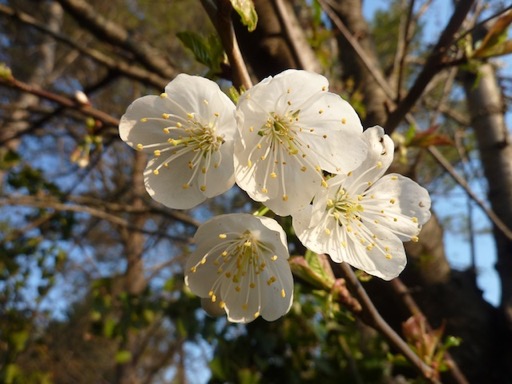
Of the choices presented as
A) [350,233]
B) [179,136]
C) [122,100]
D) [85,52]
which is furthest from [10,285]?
[122,100]

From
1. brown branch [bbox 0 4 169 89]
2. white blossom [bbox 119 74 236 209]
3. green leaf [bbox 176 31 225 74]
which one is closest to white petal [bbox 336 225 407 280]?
white blossom [bbox 119 74 236 209]

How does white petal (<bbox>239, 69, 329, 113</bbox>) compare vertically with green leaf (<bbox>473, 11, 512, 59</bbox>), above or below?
below

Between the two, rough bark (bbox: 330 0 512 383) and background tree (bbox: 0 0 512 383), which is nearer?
background tree (bbox: 0 0 512 383)

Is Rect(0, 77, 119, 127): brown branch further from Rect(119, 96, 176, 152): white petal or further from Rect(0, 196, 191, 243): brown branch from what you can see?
Rect(0, 196, 191, 243): brown branch

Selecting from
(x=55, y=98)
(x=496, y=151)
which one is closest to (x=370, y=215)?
(x=55, y=98)

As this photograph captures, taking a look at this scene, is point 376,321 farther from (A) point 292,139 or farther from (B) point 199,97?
(B) point 199,97

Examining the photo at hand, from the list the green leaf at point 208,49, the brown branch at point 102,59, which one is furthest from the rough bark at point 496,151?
the brown branch at point 102,59
